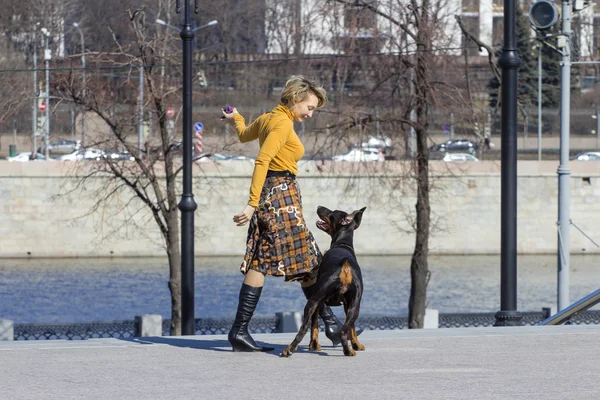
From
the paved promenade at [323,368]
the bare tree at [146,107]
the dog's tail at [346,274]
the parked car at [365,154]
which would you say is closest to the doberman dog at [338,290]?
the dog's tail at [346,274]

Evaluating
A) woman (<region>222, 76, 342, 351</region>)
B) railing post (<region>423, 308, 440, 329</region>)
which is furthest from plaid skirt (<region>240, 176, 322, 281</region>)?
railing post (<region>423, 308, 440, 329</region>)

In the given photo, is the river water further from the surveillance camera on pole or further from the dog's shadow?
the dog's shadow

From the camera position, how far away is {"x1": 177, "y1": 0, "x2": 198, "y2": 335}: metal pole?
39.5ft

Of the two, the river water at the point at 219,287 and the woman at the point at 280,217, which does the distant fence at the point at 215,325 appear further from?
the river water at the point at 219,287

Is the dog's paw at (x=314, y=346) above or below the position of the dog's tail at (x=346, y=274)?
below

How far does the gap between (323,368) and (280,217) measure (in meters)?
1.05

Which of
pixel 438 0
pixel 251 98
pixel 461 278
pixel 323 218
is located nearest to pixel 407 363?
pixel 323 218

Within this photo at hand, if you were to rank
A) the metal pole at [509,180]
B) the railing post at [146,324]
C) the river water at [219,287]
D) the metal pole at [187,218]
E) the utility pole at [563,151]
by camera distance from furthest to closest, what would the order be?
1. the river water at [219,287]
2. the railing post at [146,324]
3. the utility pole at [563,151]
4. the metal pole at [187,218]
5. the metal pole at [509,180]

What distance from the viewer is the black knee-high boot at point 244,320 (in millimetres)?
7773

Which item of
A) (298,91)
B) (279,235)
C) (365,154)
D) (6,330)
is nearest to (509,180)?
(298,91)

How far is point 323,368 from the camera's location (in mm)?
7141

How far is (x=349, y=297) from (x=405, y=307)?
2174cm

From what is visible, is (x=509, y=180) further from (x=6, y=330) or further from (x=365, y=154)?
(x=365, y=154)

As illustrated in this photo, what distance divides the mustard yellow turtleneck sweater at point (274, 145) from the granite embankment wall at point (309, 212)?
1264 inches
